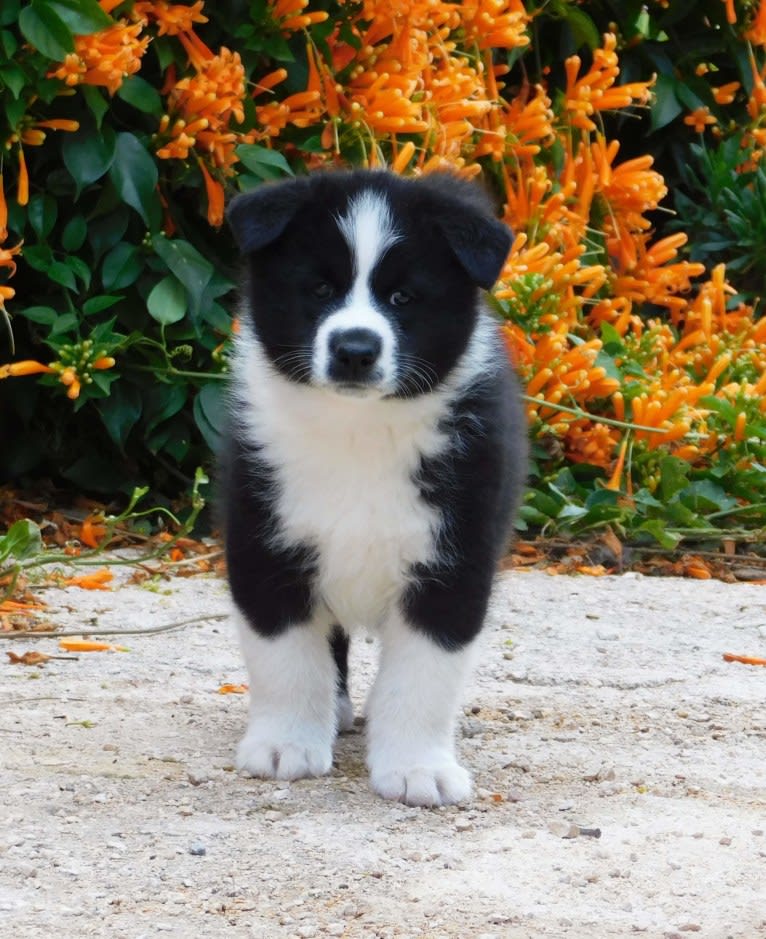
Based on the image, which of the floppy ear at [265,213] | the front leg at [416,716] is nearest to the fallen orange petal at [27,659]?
the front leg at [416,716]

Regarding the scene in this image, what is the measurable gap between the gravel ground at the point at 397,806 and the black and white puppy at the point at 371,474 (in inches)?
8.0

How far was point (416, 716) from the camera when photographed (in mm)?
3908

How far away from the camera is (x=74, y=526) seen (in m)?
6.50

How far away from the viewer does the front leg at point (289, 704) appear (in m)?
3.97

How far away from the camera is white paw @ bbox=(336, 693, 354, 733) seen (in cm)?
→ 452

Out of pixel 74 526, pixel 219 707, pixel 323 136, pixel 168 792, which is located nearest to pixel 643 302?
pixel 323 136

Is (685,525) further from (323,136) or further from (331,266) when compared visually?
(331,266)

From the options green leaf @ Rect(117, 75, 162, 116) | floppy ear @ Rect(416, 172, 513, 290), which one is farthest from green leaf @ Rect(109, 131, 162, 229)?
floppy ear @ Rect(416, 172, 513, 290)

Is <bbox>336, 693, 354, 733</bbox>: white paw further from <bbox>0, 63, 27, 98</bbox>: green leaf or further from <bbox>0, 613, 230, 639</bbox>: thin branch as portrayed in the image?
<bbox>0, 63, 27, 98</bbox>: green leaf

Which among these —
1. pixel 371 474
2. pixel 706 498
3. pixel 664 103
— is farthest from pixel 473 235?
pixel 664 103

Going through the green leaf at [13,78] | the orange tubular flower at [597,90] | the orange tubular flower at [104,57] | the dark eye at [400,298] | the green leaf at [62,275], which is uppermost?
the orange tubular flower at [104,57]

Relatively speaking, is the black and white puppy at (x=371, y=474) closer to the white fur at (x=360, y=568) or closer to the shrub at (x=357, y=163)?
the white fur at (x=360, y=568)

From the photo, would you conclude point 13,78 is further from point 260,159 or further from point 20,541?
point 20,541

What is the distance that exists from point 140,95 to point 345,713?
2.48 metres
